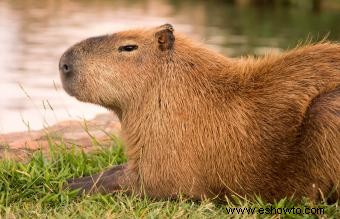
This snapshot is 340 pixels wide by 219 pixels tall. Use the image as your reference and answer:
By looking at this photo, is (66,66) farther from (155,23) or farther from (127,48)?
(155,23)

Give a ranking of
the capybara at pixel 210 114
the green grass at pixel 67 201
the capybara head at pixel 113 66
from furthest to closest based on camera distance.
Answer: the capybara head at pixel 113 66, the capybara at pixel 210 114, the green grass at pixel 67 201

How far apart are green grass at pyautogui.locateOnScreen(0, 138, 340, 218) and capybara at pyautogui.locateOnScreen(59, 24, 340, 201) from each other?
10cm

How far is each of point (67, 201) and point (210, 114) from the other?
969 mm

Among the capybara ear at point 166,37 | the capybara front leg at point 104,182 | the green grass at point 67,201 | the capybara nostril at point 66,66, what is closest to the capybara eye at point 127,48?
the capybara ear at point 166,37

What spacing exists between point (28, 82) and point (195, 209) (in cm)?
574

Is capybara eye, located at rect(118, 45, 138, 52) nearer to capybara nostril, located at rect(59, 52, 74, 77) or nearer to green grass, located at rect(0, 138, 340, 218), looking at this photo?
capybara nostril, located at rect(59, 52, 74, 77)

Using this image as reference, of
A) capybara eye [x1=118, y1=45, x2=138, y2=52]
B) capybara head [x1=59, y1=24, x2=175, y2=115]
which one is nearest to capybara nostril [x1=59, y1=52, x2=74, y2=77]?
capybara head [x1=59, y1=24, x2=175, y2=115]

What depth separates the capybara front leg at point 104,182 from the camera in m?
4.46

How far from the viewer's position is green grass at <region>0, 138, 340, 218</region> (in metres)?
4.05

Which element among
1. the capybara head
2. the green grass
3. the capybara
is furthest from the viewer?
the capybara head

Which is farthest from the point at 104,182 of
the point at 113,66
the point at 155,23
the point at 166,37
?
the point at 155,23

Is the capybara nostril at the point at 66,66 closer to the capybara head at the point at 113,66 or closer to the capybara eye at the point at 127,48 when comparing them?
the capybara head at the point at 113,66

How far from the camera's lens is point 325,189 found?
4.24 meters

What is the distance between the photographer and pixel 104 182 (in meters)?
4.55
